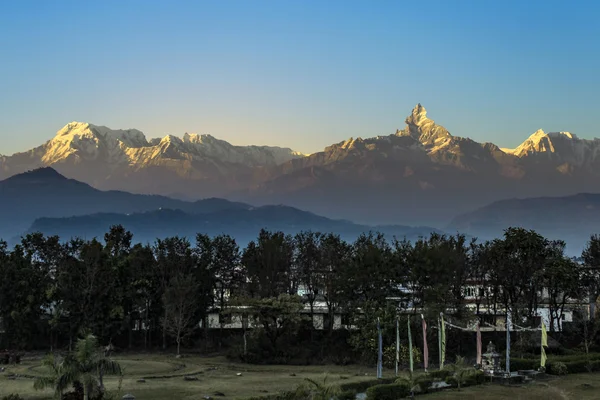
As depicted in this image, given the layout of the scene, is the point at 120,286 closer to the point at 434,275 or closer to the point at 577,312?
the point at 434,275

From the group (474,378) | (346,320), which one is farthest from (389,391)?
(346,320)

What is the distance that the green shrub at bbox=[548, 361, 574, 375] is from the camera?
71.1m

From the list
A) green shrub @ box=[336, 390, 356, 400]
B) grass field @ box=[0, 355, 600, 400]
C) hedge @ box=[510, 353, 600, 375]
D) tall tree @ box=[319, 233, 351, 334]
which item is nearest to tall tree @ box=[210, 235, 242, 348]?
tall tree @ box=[319, 233, 351, 334]

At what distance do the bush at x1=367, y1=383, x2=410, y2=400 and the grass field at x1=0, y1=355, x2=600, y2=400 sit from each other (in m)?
1.94

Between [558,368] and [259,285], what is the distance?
4187cm

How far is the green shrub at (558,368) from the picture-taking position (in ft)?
233

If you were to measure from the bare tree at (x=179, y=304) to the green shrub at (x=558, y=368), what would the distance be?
43.4 meters

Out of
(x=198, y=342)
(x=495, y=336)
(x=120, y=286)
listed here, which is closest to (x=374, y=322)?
(x=495, y=336)

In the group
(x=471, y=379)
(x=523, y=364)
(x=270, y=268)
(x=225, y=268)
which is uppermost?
(x=270, y=268)

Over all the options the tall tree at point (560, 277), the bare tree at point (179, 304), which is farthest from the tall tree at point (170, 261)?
the tall tree at point (560, 277)

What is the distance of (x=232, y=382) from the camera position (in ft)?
214

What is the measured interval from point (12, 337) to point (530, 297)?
66.9 meters

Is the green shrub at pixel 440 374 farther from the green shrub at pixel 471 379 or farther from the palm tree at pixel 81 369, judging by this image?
the palm tree at pixel 81 369

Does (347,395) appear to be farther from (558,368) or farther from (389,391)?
(558,368)
